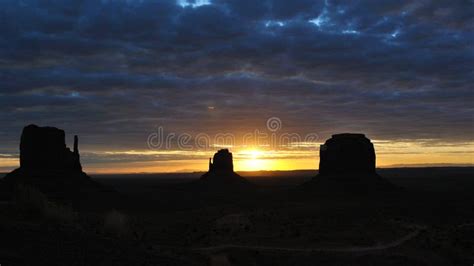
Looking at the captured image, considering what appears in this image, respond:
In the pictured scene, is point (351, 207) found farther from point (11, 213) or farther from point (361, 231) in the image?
point (11, 213)

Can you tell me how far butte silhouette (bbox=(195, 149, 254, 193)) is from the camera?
11906cm

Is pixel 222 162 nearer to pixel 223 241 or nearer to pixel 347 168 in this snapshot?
pixel 347 168

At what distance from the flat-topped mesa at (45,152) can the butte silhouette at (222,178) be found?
46.2 m

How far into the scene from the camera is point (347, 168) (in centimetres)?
8969

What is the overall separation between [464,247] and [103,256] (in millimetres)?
24255

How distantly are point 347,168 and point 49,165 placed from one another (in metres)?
52.1

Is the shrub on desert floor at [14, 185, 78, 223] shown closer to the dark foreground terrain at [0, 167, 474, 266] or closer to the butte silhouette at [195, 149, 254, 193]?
the dark foreground terrain at [0, 167, 474, 266]

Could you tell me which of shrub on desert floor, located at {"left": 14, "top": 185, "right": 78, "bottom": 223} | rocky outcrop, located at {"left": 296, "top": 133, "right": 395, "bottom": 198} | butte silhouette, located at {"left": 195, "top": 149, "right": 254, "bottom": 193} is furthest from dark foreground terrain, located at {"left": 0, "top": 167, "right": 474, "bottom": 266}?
butte silhouette, located at {"left": 195, "top": 149, "right": 254, "bottom": 193}

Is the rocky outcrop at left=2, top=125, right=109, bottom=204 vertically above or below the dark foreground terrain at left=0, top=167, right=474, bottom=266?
above

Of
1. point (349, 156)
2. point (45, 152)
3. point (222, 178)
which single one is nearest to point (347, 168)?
point (349, 156)

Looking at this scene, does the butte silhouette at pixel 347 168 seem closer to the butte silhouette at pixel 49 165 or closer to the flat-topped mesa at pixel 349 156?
the flat-topped mesa at pixel 349 156

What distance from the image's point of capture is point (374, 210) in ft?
190

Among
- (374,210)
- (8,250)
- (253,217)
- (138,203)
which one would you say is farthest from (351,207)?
(8,250)

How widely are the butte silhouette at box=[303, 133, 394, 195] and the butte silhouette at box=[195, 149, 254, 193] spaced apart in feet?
95.0
